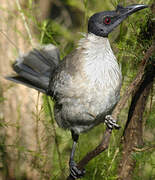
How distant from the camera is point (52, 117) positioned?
362 cm

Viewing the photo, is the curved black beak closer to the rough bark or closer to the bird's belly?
the rough bark

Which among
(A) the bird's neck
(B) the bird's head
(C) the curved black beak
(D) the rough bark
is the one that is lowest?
(D) the rough bark

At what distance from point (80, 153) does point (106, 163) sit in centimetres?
71

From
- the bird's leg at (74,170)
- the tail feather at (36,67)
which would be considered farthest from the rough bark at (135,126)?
the tail feather at (36,67)

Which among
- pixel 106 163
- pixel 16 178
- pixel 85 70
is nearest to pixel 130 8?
pixel 85 70

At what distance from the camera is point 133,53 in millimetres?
2715

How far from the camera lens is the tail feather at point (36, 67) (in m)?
3.84

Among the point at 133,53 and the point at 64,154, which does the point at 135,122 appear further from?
the point at 64,154

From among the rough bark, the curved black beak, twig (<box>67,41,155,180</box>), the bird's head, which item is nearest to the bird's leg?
the rough bark

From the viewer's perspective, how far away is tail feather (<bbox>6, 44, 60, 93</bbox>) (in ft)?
12.6

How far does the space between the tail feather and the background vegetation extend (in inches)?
5.2

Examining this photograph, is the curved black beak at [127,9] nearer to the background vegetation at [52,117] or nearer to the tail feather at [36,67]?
Answer: the background vegetation at [52,117]

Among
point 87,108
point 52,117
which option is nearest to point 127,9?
point 87,108

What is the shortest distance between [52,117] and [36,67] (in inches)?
27.1
